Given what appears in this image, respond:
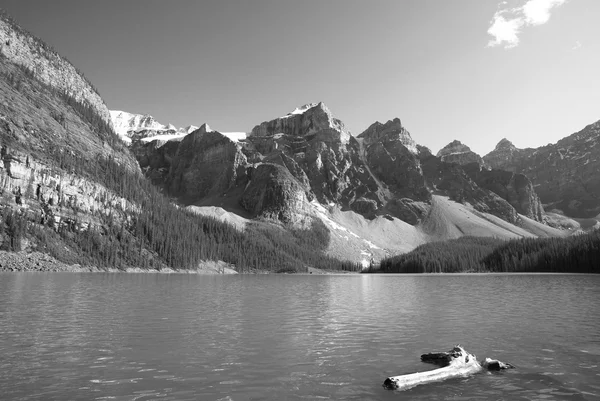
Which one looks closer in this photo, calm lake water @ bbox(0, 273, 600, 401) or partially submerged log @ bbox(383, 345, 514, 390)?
calm lake water @ bbox(0, 273, 600, 401)

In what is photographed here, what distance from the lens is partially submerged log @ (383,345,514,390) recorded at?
15969 mm

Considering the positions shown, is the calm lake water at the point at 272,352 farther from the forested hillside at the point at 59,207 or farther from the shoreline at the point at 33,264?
the forested hillside at the point at 59,207

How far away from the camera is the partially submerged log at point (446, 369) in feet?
52.4

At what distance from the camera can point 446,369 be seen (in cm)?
1759

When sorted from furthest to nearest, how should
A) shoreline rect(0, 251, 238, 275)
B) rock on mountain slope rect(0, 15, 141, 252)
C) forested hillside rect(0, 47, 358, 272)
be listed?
rock on mountain slope rect(0, 15, 141, 252) → forested hillside rect(0, 47, 358, 272) → shoreline rect(0, 251, 238, 275)

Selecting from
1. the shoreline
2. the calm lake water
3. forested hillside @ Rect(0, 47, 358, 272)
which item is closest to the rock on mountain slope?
Result: forested hillside @ Rect(0, 47, 358, 272)

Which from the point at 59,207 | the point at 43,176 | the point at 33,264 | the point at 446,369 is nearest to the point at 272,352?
the point at 446,369

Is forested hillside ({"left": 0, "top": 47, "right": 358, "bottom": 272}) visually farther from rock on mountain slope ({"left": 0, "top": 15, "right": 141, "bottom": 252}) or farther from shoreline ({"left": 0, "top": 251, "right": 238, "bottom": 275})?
shoreline ({"left": 0, "top": 251, "right": 238, "bottom": 275})

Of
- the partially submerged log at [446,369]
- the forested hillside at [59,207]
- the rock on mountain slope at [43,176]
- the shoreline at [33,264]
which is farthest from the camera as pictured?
the rock on mountain slope at [43,176]

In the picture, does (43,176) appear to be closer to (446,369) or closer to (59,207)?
(59,207)

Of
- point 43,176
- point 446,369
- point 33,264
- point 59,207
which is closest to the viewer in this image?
point 446,369

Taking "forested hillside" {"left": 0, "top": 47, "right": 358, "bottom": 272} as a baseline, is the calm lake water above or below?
below

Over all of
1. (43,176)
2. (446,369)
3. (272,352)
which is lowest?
(272,352)

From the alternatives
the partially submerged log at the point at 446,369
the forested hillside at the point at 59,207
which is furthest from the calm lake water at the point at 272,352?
the forested hillside at the point at 59,207
